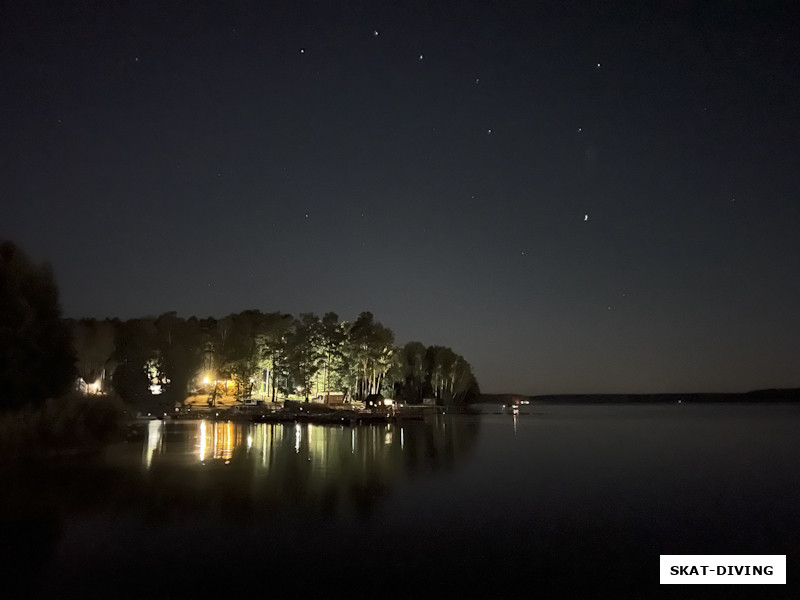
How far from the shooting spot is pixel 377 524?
16.2m

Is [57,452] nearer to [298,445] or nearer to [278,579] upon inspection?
[298,445]

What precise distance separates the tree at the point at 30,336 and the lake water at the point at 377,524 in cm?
553

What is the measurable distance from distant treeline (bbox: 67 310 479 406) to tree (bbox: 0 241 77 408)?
39.9 m

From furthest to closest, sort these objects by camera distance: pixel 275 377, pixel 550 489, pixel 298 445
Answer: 1. pixel 275 377
2. pixel 298 445
3. pixel 550 489

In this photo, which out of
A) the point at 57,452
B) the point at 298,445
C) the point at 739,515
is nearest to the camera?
the point at 739,515

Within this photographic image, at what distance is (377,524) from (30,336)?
20.9 meters

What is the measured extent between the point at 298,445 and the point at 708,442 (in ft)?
93.9

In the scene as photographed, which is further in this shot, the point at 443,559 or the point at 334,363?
the point at 334,363

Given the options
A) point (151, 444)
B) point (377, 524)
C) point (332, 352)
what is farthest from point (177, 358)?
point (377, 524)

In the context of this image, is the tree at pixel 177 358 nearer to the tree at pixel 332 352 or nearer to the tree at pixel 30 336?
the tree at pixel 332 352

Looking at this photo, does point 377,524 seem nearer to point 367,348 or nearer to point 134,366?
point 134,366

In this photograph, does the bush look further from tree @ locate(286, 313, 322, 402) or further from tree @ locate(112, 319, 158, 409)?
tree @ locate(286, 313, 322, 402)

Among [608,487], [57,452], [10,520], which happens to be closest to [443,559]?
[10,520]

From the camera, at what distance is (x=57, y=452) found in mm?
28578
